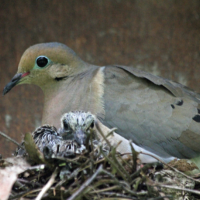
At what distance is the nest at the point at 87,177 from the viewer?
1.66m

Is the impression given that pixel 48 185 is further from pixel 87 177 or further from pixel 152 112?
pixel 152 112

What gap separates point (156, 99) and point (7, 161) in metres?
1.12

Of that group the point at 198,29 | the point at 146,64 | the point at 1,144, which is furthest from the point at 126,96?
the point at 1,144

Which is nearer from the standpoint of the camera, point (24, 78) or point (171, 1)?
point (24, 78)

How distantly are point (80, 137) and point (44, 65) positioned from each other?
887 millimetres

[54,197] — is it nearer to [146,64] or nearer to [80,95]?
[80,95]

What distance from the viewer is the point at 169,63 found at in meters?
3.45

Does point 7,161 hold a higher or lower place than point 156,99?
lower

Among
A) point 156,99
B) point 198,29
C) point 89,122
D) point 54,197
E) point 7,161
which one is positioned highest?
point 198,29

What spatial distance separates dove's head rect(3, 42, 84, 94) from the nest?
98 cm

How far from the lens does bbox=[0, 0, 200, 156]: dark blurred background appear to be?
340cm

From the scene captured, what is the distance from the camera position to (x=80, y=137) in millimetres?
2000

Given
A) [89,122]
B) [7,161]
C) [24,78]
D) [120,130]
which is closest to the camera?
[7,161]

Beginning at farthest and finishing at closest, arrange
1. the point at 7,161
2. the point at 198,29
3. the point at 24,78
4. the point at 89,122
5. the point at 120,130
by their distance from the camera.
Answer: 1. the point at 198,29
2. the point at 24,78
3. the point at 120,130
4. the point at 89,122
5. the point at 7,161
